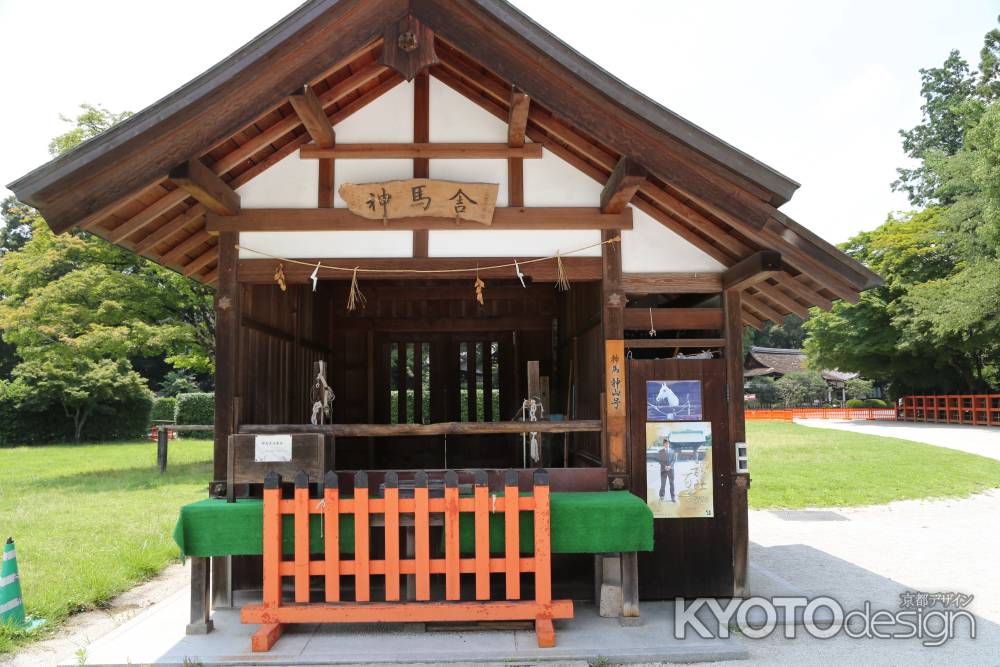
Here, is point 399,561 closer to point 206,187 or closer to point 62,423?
point 206,187

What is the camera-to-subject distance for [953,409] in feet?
105

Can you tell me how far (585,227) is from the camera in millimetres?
6094

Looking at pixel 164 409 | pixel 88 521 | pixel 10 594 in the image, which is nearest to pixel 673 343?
pixel 10 594

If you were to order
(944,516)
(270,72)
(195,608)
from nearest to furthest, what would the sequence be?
(270,72)
(195,608)
(944,516)

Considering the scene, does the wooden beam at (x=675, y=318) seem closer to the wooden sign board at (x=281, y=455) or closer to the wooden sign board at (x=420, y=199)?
the wooden sign board at (x=420, y=199)

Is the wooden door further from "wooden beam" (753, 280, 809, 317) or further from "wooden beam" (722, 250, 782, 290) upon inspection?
"wooden beam" (753, 280, 809, 317)

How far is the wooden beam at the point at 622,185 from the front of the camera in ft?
17.4

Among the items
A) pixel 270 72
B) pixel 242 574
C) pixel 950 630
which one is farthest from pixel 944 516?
pixel 270 72

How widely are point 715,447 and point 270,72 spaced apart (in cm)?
461

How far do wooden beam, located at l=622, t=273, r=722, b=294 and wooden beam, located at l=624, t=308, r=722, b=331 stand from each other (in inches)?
7.0

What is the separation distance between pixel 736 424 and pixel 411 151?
3645 millimetres

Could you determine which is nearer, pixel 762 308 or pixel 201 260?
pixel 201 260

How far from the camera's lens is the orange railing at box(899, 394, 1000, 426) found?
29391 millimetres

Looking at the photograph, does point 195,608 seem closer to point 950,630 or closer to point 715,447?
point 715,447
